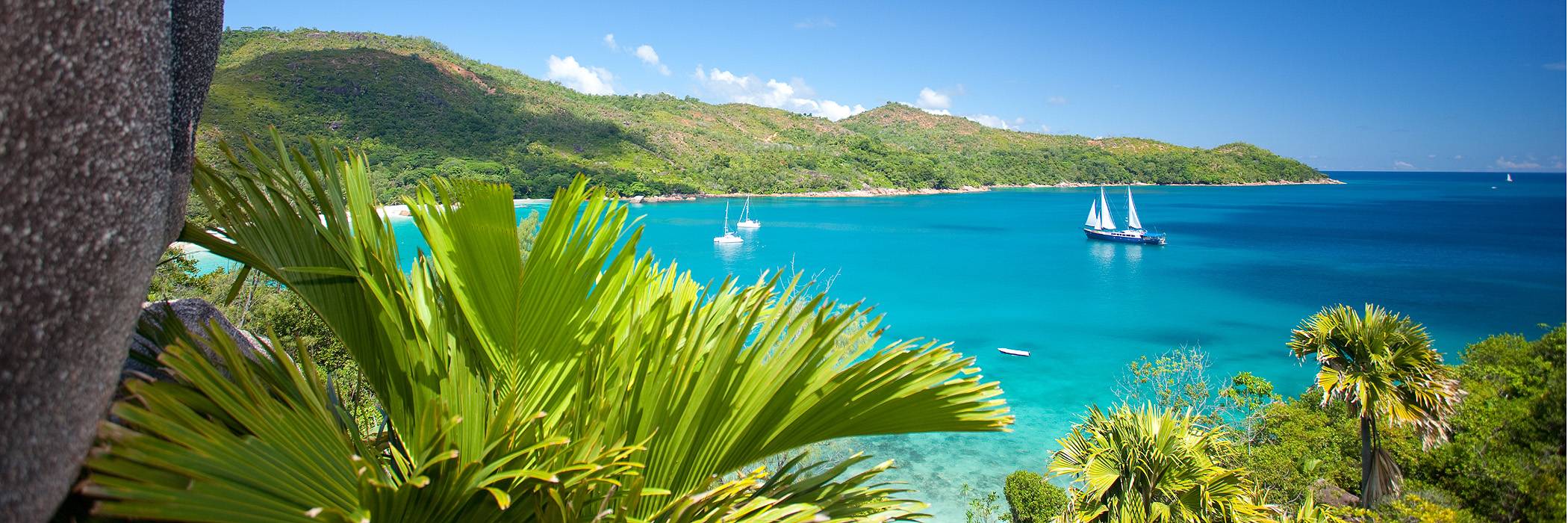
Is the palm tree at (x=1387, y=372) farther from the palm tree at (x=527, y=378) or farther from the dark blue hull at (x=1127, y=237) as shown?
the dark blue hull at (x=1127, y=237)

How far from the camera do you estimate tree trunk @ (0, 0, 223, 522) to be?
0.63 m

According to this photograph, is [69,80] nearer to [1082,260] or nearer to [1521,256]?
[1082,260]

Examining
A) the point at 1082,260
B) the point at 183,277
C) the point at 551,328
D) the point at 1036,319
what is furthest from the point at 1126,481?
the point at 1082,260

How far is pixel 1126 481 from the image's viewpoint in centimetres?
554

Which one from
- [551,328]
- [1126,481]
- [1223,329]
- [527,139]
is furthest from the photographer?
[527,139]

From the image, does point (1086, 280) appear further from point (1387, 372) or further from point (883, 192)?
point (883, 192)

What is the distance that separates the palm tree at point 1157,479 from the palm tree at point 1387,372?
201 centimetres

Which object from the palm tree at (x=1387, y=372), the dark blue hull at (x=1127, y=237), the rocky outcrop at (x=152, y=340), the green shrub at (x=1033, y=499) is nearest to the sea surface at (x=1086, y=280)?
the dark blue hull at (x=1127, y=237)

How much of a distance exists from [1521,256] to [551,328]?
2583 inches

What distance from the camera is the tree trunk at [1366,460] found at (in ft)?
24.5

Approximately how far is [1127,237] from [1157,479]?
5148cm

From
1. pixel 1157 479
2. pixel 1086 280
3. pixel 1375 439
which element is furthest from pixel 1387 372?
pixel 1086 280

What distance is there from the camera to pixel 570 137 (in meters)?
76.8

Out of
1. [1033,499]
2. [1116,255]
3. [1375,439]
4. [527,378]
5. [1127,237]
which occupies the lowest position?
[1033,499]
